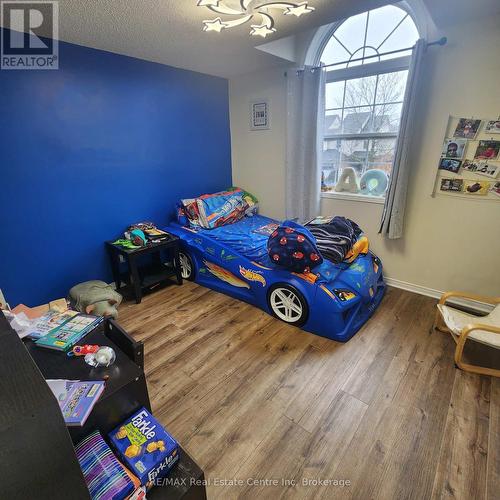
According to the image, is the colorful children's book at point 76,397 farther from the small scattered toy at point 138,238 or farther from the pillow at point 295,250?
the small scattered toy at point 138,238

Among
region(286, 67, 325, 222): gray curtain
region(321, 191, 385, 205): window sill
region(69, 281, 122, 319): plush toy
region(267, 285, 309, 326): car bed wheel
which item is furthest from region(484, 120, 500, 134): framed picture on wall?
region(69, 281, 122, 319): plush toy

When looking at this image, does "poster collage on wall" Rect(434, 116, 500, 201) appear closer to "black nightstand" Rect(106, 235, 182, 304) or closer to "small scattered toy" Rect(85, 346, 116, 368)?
"black nightstand" Rect(106, 235, 182, 304)

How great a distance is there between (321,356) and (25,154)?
2.66 meters

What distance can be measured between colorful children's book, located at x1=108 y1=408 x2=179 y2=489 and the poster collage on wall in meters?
2.67

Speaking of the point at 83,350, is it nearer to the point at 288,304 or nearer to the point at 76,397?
the point at 76,397

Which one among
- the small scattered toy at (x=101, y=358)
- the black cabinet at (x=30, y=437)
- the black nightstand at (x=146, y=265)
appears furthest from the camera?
the black nightstand at (x=146, y=265)

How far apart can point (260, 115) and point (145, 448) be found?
331cm

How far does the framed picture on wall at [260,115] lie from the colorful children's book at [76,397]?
3.11 metres

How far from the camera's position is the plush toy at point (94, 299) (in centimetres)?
227

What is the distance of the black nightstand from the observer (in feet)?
8.27

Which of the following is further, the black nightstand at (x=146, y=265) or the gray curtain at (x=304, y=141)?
the gray curtain at (x=304, y=141)

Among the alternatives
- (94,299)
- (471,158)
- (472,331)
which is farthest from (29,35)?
(472,331)

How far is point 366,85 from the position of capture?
2.61 metres

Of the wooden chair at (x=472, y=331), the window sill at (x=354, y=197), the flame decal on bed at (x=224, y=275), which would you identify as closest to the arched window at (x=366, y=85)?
the window sill at (x=354, y=197)
